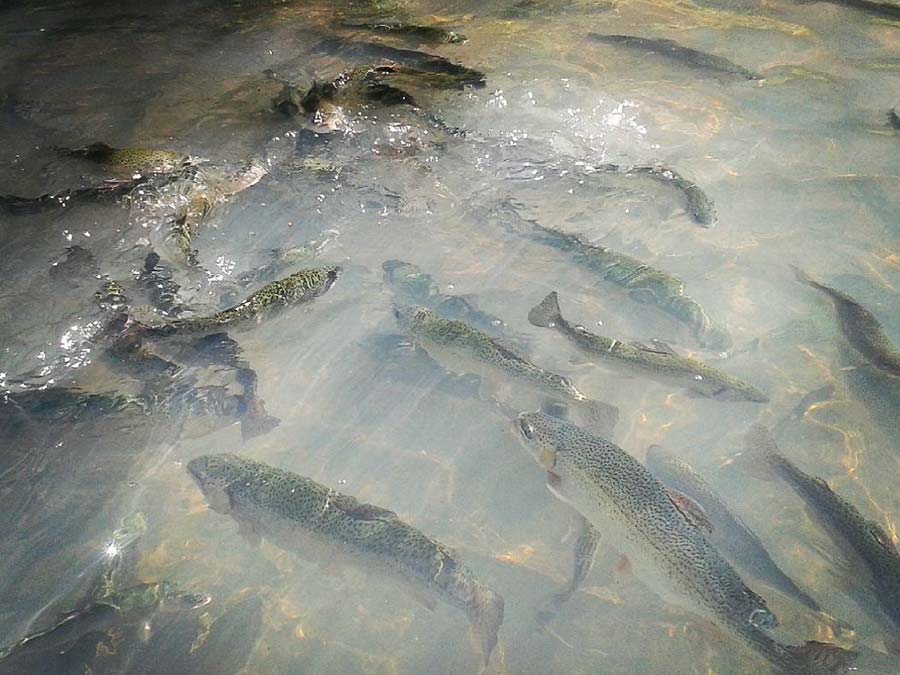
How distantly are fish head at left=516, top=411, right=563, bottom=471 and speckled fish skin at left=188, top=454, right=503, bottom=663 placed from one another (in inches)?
26.3

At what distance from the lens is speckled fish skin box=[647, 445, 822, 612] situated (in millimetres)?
3373

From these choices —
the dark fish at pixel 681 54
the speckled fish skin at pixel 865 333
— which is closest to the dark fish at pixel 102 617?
the speckled fish skin at pixel 865 333

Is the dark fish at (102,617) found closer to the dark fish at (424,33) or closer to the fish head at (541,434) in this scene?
the fish head at (541,434)

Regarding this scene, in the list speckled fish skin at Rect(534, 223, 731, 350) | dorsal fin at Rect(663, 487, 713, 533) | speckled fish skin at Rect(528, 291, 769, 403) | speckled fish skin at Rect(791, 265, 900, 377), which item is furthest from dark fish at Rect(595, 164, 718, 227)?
dorsal fin at Rect(663, 487, 713, 533)

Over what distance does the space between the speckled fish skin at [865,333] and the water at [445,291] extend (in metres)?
0.17

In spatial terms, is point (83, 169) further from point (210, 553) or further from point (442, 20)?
point (442, 20)

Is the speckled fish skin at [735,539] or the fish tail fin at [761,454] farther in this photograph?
the fish tail fin at [761,454]

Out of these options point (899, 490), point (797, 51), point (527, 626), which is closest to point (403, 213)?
point (527, 626)

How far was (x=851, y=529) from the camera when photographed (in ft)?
11.5

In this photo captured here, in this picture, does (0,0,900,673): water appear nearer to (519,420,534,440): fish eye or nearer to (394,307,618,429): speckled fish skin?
(394,307,618,429): speckled fish skin

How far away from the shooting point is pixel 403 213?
611 cm

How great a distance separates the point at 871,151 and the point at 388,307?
4.98m

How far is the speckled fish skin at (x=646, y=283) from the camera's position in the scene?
15.7 ft

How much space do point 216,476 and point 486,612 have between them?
153 centimetres
